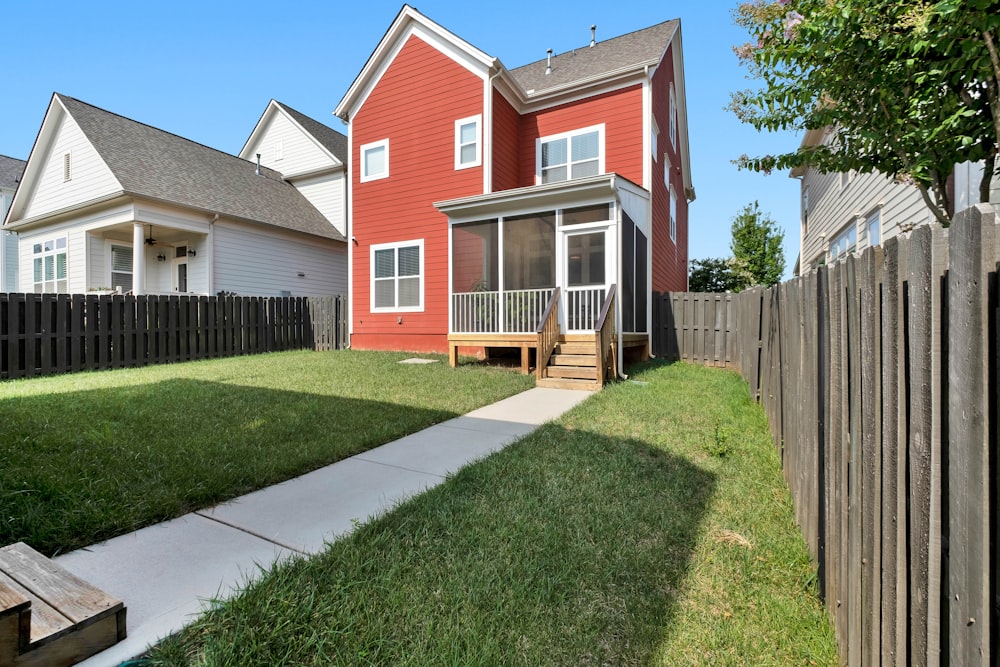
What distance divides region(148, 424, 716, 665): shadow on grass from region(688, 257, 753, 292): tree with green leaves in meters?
23.1

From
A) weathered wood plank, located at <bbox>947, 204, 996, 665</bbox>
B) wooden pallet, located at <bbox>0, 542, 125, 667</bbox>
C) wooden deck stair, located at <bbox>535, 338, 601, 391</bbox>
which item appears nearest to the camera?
Result: weathered wood plank, located at <bbox>947, 204, 996, 665</bbox>

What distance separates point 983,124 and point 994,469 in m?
4.93

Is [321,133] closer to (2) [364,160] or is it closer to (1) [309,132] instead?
(1) [309,132]

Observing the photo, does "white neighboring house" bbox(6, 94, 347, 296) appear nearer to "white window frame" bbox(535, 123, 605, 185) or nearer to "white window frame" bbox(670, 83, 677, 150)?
"white window frame" bbox(535, 123, 605, 185)

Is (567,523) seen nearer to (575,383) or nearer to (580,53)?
(575,383)

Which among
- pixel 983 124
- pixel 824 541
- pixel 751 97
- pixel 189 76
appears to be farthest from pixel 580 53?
pixel 824 541

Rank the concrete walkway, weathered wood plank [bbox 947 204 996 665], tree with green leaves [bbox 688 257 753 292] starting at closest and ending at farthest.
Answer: weathered wood plank [bbox 947 204 996 665]
the concrete walkway
tree with green leaves [bbox 688 257 753 292]

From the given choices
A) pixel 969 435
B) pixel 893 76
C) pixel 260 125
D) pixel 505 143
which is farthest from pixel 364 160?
pixel 969 435

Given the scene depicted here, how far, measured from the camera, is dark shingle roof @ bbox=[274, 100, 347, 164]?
17.5 metres

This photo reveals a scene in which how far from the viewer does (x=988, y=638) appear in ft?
2.68

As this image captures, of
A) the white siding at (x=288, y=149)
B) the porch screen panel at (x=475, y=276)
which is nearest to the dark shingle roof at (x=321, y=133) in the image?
the white siding at (x=288, y=149)

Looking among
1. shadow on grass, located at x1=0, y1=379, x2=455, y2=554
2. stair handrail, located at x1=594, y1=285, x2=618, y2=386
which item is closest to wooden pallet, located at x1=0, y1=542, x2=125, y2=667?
shadow on grass, located at x1=0, y1=379, x2=455, y2=554

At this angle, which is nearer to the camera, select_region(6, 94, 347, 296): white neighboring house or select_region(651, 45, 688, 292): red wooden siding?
select_region(651, 45, 688, 292): red wooden siding

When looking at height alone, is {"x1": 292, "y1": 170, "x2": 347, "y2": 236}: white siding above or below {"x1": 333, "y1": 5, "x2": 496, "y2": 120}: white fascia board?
below
